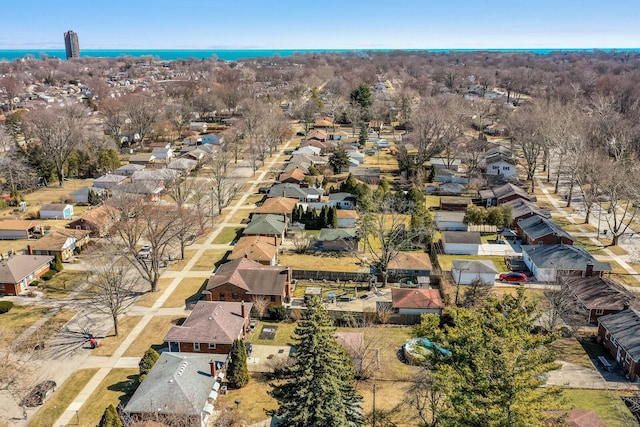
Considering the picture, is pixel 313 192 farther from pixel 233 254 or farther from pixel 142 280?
pixel 142 280

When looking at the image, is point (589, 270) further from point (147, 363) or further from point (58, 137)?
point (58, 137)

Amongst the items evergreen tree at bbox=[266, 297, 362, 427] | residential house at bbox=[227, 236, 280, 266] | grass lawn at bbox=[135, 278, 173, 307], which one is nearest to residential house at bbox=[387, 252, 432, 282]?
residential house at bbox=[227, 236, 280, 266]

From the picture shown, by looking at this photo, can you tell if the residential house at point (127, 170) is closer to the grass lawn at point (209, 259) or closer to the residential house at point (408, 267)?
the grass lawn at point (209, 259)

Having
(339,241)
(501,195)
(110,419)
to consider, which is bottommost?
(339,241)

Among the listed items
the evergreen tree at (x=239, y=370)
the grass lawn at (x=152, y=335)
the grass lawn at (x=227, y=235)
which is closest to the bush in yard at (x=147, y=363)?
the grass lawn at (x=152, y=335)

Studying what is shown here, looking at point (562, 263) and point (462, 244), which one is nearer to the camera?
point (562, 263)

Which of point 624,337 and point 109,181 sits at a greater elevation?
point 109,181

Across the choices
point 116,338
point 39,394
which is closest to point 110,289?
point 116,338
